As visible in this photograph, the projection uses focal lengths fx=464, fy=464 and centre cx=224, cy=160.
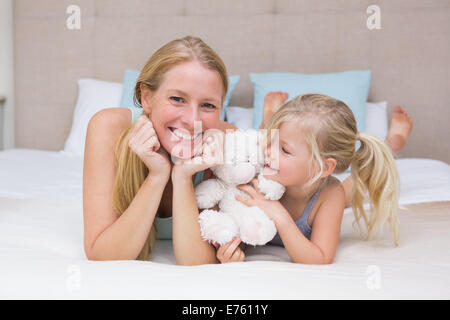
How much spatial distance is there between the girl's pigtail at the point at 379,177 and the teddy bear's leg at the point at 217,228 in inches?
13.7

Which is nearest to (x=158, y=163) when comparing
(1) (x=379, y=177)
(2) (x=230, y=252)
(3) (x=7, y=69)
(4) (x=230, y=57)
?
(2) (x=230, y=252)

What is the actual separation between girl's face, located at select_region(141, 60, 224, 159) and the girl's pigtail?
14.4 inches

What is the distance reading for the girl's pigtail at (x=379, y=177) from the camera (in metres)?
1.08

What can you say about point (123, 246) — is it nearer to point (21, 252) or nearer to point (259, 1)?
point (21, 252)

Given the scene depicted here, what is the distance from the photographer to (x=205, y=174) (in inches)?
46.1

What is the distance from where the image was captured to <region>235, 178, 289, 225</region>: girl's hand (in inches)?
38.6

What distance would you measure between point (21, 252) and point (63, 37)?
6.57 feet

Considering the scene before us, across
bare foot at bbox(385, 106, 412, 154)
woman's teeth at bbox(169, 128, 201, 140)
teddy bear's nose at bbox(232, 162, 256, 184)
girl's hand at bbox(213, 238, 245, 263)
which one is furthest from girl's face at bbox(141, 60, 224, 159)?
bare foot at bbox(385, 106, 412, 154)

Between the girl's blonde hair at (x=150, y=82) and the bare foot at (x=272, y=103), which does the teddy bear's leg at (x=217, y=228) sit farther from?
the bare foot at (x=272, y=103)

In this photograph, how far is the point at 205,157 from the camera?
979 mm

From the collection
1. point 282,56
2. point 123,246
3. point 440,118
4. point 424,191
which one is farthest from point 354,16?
point 123,246

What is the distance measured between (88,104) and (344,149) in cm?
174

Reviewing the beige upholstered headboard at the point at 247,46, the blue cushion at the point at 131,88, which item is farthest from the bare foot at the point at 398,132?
the blue cushion at the point at 131,88

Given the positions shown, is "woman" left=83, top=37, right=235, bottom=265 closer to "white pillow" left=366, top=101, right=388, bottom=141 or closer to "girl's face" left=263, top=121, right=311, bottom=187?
"girl's face" left=263, top=121, right=311, bottom=187
